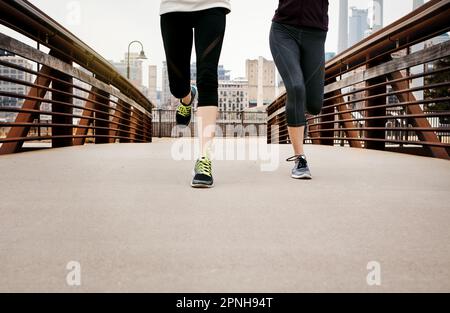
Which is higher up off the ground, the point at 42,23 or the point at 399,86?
the point at 42,23

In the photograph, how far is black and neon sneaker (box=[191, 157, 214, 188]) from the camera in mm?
2449

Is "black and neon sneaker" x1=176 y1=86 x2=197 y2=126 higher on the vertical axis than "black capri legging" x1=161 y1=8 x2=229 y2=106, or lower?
lower

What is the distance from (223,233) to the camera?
1476 mm

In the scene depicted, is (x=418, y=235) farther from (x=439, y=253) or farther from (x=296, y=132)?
(x=296, y=132)

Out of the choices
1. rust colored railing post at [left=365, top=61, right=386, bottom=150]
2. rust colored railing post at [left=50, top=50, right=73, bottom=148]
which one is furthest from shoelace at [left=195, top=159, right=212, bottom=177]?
rust colored railing post at [left=365, top=61, right=386, bottom=150]

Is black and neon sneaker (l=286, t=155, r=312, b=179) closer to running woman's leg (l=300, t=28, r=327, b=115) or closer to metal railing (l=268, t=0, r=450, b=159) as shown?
running woman's leg (l=300, t=28, r=327, b=115)

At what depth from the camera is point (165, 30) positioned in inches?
112

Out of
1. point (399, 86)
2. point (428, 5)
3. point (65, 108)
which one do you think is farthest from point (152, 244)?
point (65, 108)

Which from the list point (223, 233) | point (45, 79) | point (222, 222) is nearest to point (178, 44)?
point (222, 222)

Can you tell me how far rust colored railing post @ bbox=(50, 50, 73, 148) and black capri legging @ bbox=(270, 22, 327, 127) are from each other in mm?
3009

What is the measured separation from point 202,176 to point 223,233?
3.33ft

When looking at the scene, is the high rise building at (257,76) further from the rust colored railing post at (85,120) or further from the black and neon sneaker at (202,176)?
the black and neon sneaker at (202,176)
